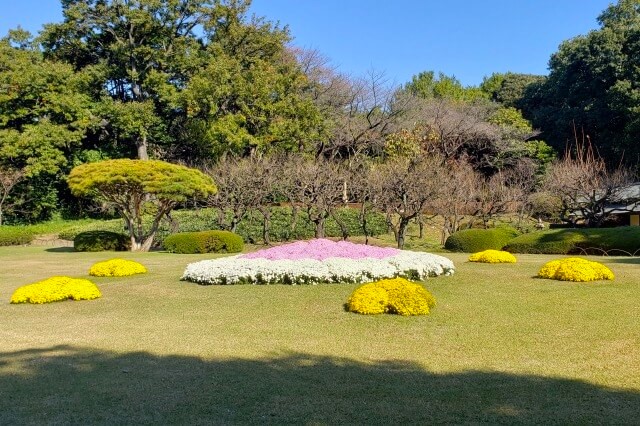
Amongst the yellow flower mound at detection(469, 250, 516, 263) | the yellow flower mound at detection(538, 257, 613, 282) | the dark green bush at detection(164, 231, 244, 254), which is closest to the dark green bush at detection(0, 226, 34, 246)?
the dark green bush at detection(164, 231, 244, 254)

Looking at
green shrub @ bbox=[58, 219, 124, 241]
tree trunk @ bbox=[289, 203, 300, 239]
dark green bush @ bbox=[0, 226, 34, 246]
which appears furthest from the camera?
green shrub @ bbox=[58, 219, 124, 241]

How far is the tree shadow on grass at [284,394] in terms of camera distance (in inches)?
170

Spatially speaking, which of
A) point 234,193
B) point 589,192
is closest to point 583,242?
point 589,192

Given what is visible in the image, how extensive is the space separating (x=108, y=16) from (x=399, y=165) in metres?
18.4

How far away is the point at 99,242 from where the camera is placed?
73.2 feet

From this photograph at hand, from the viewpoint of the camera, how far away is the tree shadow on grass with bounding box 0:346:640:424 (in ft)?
14.2

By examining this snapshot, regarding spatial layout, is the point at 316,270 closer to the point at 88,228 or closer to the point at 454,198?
the point at 454,198

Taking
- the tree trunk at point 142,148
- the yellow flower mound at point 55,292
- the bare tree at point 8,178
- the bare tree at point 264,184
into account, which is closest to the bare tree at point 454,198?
the bare tree at point 264,184

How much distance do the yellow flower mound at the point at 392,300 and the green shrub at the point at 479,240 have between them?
492 inches

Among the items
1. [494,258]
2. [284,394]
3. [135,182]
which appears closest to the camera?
[284,394]

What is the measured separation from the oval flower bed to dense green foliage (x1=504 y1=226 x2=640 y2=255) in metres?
8.03

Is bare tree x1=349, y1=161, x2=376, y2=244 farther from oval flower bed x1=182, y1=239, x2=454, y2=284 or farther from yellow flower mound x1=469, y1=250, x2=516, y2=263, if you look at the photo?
oval flower bed x1=182, y1=239, x2=454, y2=284

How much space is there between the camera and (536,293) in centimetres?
965

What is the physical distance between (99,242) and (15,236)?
8.19m
